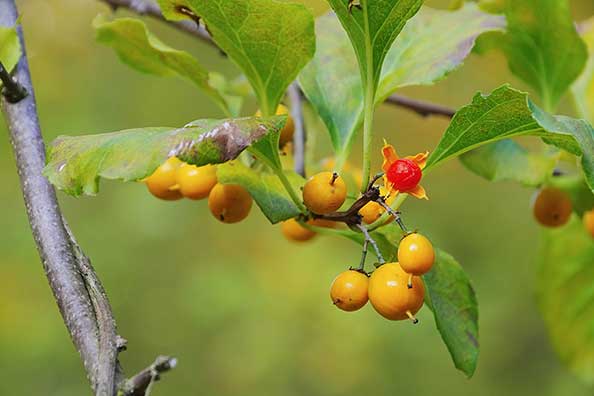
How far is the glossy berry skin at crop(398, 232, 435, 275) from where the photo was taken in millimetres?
602

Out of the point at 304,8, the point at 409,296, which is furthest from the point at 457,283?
the point at 304,8

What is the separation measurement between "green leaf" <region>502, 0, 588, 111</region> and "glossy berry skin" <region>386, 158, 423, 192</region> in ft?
1.22

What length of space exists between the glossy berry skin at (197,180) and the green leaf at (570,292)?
0.66 meters

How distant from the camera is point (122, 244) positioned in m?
2.69

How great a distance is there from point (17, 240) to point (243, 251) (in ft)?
2.93

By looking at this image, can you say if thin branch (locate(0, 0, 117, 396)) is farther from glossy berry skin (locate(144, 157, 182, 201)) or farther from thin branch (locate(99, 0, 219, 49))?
thin branch (locate(99, 0, 219, 49))

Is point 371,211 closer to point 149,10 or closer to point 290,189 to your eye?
point 290,189

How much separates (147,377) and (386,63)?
52cm

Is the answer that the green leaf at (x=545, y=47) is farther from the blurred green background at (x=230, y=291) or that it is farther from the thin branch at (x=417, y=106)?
the blurred green background at (x=230, y=291)

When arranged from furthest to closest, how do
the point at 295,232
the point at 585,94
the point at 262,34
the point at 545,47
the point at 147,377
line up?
1. the point at 585,94
2. the point at 545,47
3. the point at 295,232
4. the point at 262,34
5. the point at 147,377

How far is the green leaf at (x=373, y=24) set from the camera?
63 centimetres

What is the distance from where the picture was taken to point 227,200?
0.74m

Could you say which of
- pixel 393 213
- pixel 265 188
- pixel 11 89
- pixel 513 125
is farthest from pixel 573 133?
pixel 11 89

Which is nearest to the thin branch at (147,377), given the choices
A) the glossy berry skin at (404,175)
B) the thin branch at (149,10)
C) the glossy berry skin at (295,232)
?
the glossy berry skin at (404,175)
